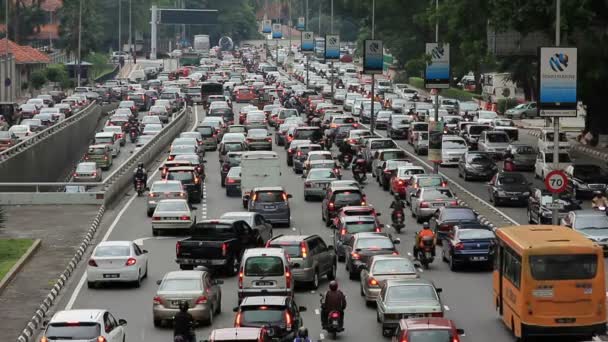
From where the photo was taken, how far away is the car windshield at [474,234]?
41.2 meters

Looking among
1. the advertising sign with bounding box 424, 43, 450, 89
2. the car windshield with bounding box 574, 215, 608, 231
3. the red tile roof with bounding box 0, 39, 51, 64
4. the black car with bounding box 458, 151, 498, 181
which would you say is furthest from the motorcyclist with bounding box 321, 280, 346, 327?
the red tile roof with bounding box 0, 39, 51, 64

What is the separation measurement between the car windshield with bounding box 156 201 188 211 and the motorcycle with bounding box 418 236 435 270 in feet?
35.2

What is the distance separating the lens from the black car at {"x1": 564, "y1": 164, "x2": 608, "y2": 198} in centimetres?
5700

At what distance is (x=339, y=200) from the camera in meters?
52.5

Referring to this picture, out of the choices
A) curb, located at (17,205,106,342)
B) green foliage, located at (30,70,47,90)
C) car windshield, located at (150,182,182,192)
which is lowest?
curb, located at (17,205,106,342)

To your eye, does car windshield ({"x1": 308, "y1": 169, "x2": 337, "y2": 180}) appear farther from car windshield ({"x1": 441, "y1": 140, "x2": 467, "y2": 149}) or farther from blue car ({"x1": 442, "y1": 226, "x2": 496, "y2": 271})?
blue car ({"x1": 442, "y1": 226, "x2": 496, "y2": 271})

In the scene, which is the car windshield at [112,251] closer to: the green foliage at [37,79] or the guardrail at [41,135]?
the guardrail at [41,135]

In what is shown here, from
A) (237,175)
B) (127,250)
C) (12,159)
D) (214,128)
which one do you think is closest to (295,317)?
(127,250)

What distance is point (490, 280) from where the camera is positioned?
132 feet

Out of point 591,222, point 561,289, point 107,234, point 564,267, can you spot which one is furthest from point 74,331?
point 107,234

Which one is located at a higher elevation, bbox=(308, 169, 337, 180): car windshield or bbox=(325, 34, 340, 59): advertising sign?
bbox=(325, 34, 340, 59): advertising sign

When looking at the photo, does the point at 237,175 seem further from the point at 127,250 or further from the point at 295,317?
the point at 295,317

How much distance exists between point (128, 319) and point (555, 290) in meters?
10.6

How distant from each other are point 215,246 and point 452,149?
34.3 metres
